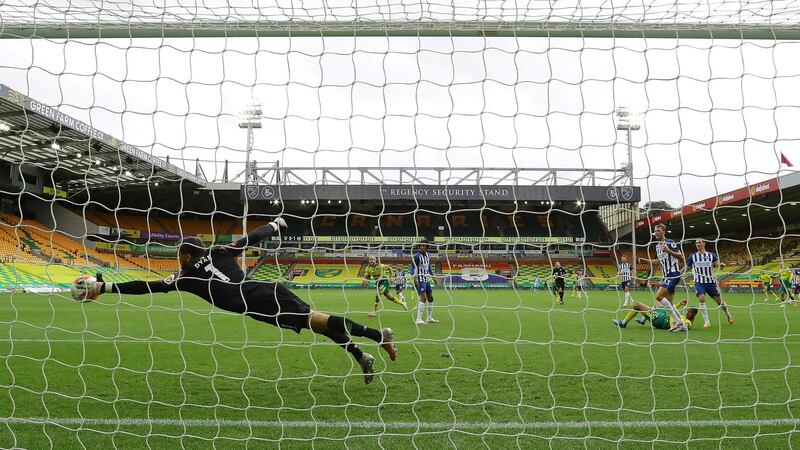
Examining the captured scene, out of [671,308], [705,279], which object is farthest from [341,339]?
[705,279]

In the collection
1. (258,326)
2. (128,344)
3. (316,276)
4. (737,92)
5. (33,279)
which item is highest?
(737,92)

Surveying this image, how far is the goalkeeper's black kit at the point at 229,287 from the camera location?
3.78 metres

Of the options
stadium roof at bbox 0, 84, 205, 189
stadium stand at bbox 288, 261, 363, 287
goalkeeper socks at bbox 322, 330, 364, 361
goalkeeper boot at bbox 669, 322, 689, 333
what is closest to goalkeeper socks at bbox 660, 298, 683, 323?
goalkeeper boot at bbox 669, 322, 689, 333

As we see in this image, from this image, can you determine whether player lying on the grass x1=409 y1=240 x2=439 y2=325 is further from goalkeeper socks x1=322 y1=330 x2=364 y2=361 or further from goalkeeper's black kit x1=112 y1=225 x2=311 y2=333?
goalkeeper's black kit x1=112 y1=225 x2=311 y2=333

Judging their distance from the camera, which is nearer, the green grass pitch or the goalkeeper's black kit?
the green grass pitch

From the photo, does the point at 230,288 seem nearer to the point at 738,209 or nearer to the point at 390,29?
the point at 390,29

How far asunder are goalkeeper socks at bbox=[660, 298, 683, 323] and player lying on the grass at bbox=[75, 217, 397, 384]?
617 centimetres

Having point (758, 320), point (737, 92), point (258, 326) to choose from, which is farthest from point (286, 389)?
point (758, 320)

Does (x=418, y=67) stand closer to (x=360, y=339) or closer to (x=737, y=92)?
(x=737, y=92)

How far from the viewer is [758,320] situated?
34.9 feet

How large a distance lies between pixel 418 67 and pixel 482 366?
3.25 metres

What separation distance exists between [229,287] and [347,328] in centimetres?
108

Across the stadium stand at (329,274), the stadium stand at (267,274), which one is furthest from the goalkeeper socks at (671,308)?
the stadium stand at (329,274)

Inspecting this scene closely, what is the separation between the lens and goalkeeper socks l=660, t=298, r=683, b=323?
7938 mm
